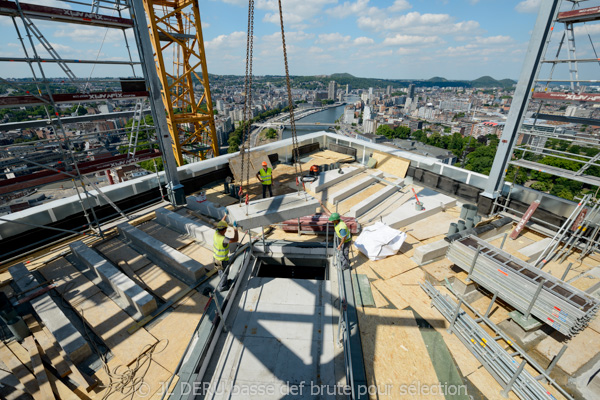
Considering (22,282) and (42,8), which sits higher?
(42,8)

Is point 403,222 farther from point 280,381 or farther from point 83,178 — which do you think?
point 83,178

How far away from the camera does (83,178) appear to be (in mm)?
8570

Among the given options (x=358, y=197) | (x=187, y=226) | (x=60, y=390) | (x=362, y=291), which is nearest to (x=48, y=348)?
(x=60, y=390)

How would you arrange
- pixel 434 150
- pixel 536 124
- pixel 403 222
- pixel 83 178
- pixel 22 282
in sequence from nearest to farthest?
pixel 22 282 → pixel 83 178 → pixel 536 124 → pixel 403 222 → pixel 434 150

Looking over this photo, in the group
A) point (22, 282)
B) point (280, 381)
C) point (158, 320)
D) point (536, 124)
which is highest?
point (536, 124)

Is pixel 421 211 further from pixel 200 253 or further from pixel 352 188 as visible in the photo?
pixel 200 253

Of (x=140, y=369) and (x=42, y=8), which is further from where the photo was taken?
(x=42, y=8)

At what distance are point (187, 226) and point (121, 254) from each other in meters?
2.03

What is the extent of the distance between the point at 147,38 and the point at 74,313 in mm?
8988

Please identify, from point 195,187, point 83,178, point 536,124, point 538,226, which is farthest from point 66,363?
point 536,124

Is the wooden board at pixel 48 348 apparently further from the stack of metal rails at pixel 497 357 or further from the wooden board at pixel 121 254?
the stack of metal rails at pixel 497 357

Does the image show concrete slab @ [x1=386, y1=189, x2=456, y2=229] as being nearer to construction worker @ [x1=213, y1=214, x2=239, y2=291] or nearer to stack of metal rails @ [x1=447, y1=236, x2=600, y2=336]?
stack of metal rails @ [x1=447, y1=236, x2=600, y2=336]

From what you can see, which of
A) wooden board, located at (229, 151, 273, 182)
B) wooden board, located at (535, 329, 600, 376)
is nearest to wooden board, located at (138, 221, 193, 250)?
Answer: wooden board, located at (229, 151, 273, 182)

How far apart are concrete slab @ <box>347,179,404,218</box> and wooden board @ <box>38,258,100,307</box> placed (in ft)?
28.0
